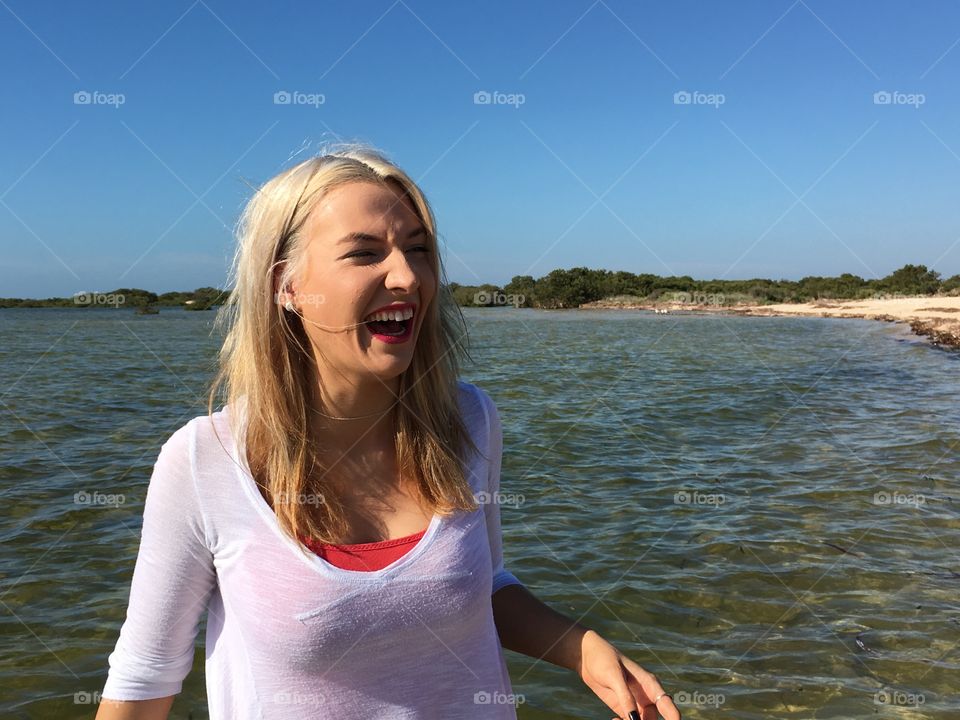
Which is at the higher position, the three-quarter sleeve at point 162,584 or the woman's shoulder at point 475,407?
the woman's shoulder at point 475,407

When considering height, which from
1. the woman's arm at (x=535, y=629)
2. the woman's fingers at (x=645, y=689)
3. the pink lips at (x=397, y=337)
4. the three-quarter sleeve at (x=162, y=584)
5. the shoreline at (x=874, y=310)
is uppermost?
the shoreline at (x=874, y=310)

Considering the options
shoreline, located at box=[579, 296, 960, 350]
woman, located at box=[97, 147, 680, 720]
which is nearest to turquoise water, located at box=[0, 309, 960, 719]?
woman, located at box=[97, 147, 680, 720]

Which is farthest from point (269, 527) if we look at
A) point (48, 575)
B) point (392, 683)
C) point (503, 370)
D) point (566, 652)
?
point (503, 370)

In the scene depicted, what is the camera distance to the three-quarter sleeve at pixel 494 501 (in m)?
1.90

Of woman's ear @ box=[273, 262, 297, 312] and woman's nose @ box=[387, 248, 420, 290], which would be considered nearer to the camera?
woman's nose @ box=[387, 248, 420, 290]

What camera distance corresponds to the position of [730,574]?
5914mm

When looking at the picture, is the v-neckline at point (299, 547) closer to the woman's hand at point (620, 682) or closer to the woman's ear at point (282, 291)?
the woman's ear at point (282, 291)

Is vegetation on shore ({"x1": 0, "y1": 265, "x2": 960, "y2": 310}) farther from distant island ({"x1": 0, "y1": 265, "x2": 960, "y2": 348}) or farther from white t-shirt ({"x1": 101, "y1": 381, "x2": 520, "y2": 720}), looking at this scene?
white t-shirt ({"x1": 101, "y1": 381, "x2": 520, "y2": 720})

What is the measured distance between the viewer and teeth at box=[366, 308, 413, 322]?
1709 mm

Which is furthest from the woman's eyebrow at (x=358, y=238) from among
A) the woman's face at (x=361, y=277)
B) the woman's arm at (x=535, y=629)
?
the woman's arm at (x=535, y=629)

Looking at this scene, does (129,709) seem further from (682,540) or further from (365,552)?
(682,540)

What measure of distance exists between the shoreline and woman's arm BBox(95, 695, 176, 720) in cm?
2580

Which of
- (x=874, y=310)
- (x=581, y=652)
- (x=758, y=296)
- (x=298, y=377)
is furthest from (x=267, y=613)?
(x=758, y=296)

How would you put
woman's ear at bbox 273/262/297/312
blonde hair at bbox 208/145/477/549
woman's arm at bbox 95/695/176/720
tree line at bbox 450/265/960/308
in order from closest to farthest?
woman's arm at bbox 95/695/176/720, blonde hair at bbox 208/145/477/549, woman's ear at bbox 273/262/297/312, tree line at bbox 450/265/960/308
